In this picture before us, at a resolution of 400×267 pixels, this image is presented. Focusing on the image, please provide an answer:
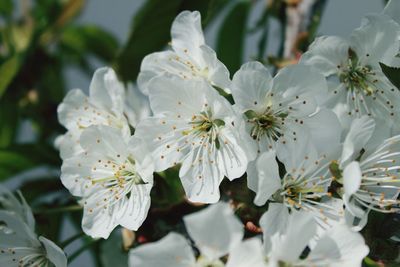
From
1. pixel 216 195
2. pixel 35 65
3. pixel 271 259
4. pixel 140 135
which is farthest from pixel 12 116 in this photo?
pixel 271 259

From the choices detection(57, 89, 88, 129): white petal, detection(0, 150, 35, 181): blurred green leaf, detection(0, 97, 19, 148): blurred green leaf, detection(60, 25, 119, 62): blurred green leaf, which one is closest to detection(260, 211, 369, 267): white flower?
detection(57, 89, 88, 129): white petal

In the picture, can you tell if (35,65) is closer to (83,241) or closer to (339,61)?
(83,241)

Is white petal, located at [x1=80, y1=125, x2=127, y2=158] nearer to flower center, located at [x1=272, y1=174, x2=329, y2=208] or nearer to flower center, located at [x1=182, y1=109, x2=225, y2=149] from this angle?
flower center, located at [x1=182, y1=109, x2=225, y2=149]

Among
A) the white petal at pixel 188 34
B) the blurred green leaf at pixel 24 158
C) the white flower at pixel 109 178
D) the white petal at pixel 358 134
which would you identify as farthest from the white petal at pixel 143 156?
the blurred green leaf at pixel 24 158

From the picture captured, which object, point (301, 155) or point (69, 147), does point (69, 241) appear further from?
point (301, 155)

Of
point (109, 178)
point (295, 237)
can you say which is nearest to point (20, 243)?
point (109, 178)

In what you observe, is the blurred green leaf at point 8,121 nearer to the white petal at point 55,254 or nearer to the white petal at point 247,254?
the white petal at point 55,254
